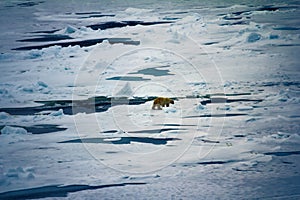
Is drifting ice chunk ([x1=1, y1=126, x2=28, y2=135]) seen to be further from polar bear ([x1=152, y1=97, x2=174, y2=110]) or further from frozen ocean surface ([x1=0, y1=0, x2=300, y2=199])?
polar bear ([x1=152, y1=97, x2=174, y2=110])

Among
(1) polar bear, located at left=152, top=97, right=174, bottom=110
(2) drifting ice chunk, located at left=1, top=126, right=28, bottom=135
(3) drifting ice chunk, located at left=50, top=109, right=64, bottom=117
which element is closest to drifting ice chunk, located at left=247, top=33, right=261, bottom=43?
(1) polar bear, located at left=152, top=97, right=174, bottom=110

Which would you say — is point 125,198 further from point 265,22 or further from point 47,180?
point 265,22

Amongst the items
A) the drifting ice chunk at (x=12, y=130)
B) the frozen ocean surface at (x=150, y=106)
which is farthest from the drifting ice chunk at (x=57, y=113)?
the drifting ice chunk at (x=12, y=130)

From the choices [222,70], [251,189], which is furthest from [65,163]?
[222,70]

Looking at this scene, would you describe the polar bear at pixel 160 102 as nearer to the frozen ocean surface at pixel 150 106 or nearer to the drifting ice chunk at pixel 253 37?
the frozen ocean surface at pixel 150 106

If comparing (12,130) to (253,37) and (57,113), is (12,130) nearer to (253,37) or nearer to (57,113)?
(57,113)

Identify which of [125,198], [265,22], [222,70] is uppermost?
[265,22]
